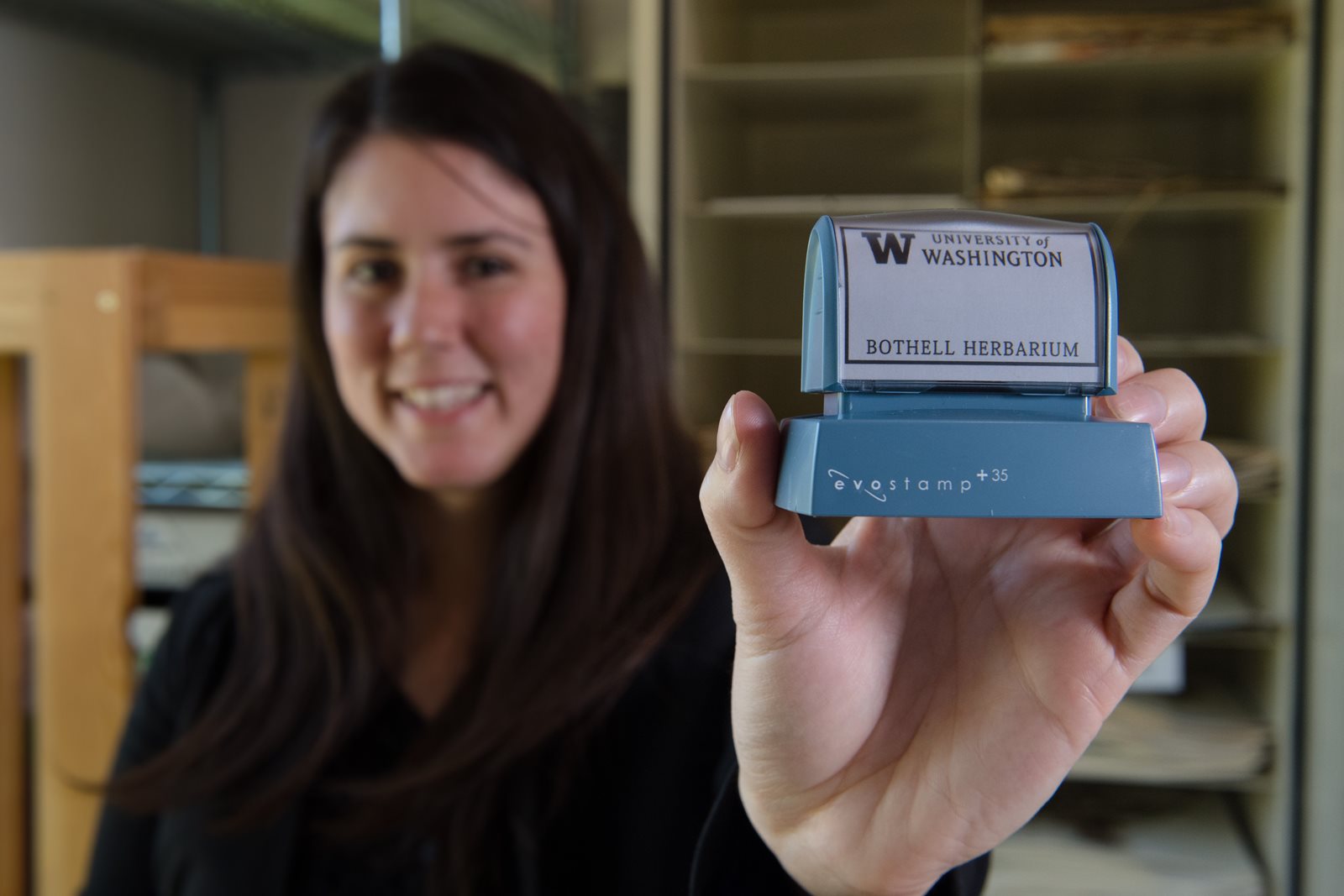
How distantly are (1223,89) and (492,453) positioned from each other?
1.27m

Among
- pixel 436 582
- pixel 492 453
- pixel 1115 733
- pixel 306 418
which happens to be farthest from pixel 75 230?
pixel 1115 733

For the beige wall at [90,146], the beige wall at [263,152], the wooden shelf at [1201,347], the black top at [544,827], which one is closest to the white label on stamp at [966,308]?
the black top at [544,827]

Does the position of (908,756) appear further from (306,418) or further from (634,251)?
(306,418)

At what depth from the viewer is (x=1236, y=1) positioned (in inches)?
58.6

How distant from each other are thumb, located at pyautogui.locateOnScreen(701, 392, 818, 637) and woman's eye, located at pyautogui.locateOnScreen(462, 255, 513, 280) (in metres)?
0.43

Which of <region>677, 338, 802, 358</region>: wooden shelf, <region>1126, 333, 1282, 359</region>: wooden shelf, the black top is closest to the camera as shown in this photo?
the black top

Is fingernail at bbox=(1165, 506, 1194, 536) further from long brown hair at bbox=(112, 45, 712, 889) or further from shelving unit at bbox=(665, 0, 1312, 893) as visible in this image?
shelving unit at bbox=(665, 0, 1312, 893)

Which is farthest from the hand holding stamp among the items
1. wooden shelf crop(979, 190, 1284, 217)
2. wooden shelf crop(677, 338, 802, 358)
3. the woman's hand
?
wooden shelf crop(979, 190, 1284, 217)

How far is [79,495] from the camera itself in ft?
3.57

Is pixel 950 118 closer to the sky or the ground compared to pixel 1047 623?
closer to the sky

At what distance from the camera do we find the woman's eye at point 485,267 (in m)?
0.73

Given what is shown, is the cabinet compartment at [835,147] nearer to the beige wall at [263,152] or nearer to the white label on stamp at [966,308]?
the beige wall at [263,152]

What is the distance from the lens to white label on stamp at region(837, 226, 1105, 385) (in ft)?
0.84

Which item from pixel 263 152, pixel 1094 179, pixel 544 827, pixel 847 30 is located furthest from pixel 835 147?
pixel 544 827
